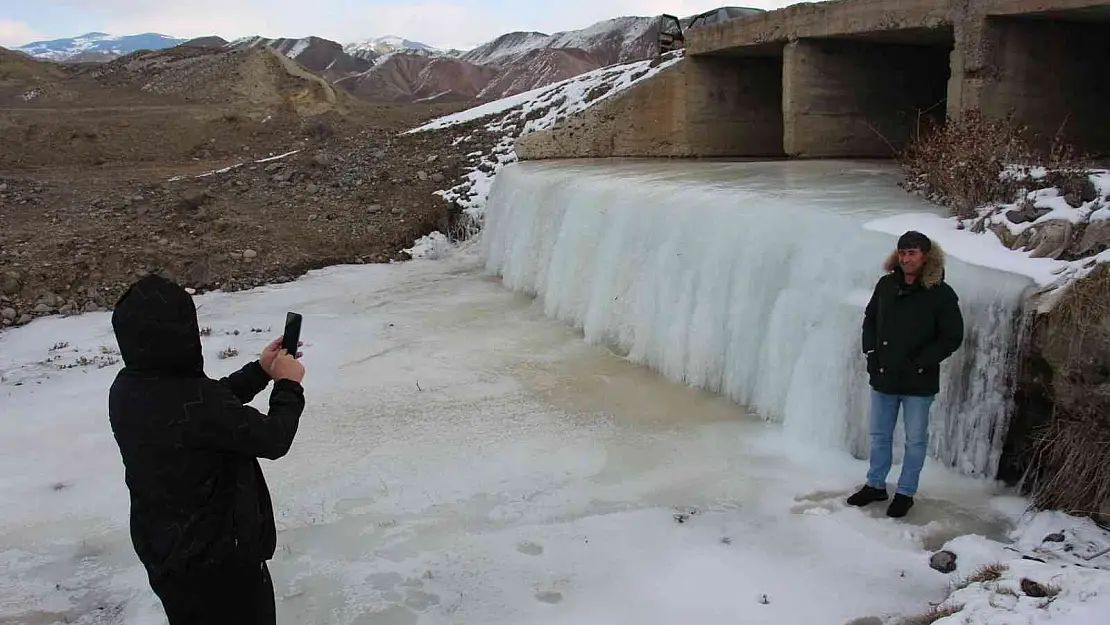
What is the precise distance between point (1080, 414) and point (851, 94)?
9.06 m

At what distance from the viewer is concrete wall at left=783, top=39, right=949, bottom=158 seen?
12.7 m

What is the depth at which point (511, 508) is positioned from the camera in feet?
18.4

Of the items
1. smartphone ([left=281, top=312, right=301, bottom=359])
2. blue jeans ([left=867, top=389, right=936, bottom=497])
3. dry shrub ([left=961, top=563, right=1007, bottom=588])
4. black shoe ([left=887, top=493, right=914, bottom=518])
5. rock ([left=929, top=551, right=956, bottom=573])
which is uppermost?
smartphone ([left=281, top=312, right=301, bottom=359])

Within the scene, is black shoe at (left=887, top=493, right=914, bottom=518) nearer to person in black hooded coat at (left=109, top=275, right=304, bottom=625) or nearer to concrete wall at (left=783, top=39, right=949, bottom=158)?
person in black hooded coat at (left=109, top=275, right=304, bottom=625)

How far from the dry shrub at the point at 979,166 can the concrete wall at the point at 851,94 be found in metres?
4.57

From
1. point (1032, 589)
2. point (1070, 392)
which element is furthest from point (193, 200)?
point (1032, 589)

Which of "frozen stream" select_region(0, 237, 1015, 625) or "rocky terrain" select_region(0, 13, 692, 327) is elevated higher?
"rocky terrain" select_region(0, 13, 692, 327)

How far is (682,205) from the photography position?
8789 mm

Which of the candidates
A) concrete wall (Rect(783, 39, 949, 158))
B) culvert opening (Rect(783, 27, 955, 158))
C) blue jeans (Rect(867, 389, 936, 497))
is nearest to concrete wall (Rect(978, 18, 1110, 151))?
culvert opening (Rect(783, 27, 955, 158))

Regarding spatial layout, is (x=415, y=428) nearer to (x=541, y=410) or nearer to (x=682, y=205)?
(x=541, y=410)

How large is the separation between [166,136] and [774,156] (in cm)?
1748

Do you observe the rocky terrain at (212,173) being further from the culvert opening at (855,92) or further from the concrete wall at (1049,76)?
the concrete wall at (1049,76)

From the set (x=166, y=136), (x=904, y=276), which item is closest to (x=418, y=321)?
(x=904, y=276)

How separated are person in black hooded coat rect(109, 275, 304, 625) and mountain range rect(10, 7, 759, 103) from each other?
4243cm
